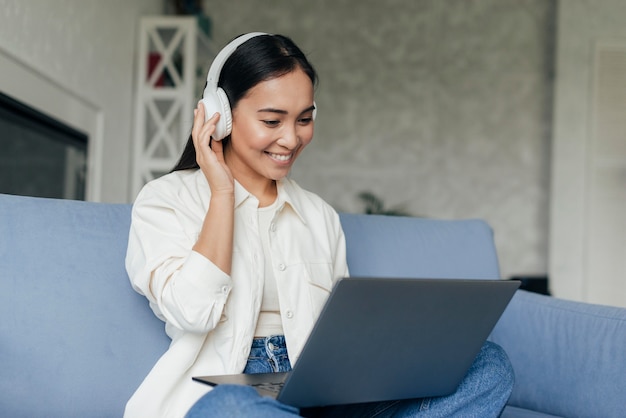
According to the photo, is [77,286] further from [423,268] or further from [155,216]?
[423,268]

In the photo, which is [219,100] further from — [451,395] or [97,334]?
[451,395]

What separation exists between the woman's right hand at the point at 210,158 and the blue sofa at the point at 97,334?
316 millimetres

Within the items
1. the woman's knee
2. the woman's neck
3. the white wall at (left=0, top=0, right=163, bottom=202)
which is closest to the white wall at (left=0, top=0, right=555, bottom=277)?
the white wall at (left=0, top=0, right=163, bottom=202)

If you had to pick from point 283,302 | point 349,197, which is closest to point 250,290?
point 283,302

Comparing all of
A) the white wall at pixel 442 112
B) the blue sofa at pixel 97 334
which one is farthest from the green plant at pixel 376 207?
the blue sofa at pixel 97 334

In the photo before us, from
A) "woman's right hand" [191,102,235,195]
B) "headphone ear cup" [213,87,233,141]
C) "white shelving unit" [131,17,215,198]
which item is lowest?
"woman's right hand" [191,102,235,195]

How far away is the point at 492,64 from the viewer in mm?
5230

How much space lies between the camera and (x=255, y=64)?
5.27ft

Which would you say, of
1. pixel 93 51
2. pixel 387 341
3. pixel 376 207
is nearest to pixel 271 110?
pixel 387 341

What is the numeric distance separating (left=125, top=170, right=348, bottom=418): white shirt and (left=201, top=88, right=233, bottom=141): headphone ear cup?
117mm

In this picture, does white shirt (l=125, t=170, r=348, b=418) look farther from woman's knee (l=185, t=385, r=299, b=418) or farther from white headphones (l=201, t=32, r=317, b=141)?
woman's knee (l=185, t=385, r=299, b=418)

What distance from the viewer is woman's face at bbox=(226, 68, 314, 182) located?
5.24 feet

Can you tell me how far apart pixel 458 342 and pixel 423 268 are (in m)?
0.82

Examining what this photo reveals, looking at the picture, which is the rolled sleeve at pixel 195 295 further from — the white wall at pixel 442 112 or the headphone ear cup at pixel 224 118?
the white wall at pixel 442 112
